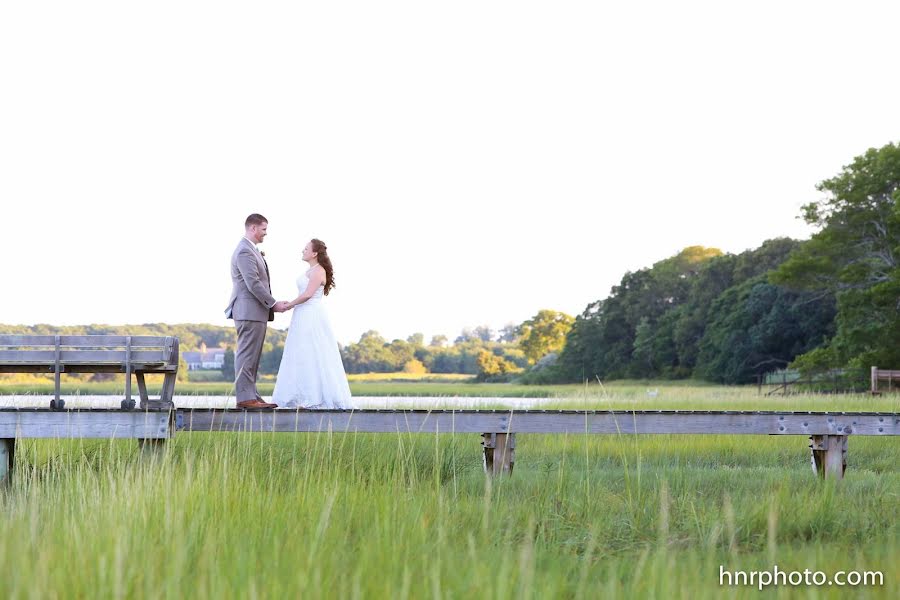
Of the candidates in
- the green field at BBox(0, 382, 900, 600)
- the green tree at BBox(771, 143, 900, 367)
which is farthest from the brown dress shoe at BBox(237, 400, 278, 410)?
the green tree at BBox(771, 143, 900, 367)

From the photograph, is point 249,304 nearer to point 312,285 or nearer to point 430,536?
point 312,285

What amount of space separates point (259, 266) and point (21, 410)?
2.51m

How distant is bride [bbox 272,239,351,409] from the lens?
9992 millimetres

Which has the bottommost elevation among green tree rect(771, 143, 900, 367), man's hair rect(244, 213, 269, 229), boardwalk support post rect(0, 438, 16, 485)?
boardwalk support post rect(0, 438, 16, 485)

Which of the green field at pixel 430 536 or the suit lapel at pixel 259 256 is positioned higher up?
the suit lapel at pixel 259 256

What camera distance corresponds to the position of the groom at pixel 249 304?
9094 mm

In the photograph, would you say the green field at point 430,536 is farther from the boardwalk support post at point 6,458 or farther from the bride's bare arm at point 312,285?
the bride's bare arm at point 312,285

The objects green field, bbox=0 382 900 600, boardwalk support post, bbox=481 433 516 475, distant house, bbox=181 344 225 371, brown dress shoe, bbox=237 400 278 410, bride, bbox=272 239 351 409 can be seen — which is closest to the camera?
green field, bbox=0 382 900 600

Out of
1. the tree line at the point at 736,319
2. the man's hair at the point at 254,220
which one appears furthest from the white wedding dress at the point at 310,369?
the tree line at the point at 736,319

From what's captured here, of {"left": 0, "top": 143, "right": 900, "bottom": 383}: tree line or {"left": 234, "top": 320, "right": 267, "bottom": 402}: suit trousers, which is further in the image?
{"left": 0, "top": 143, "right": 900, "bottom": 383}: tree line

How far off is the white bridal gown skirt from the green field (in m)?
1.42

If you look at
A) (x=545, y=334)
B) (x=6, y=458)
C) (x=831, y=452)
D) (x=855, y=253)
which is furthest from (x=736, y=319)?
(x=6, y=458)

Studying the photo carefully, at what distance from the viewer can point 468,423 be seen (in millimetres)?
8398

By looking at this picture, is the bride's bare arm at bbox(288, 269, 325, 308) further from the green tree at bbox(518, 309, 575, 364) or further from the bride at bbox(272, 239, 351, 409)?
the green tree at bbox(518, 309, 575, 364)
